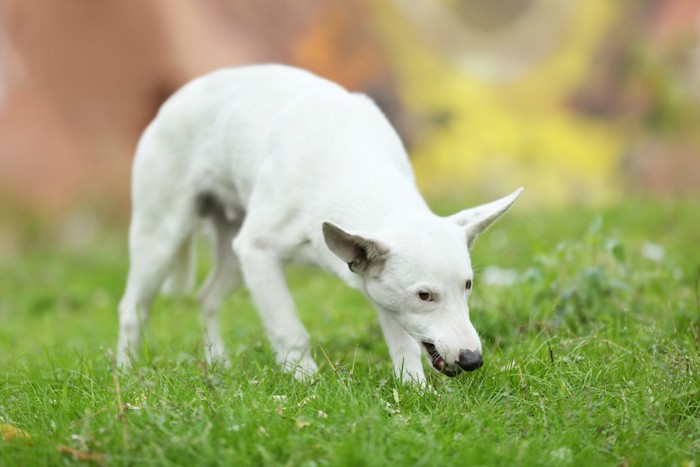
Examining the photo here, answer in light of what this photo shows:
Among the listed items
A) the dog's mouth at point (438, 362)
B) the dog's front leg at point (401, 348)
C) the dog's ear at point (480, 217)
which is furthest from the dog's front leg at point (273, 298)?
the dog's ear at point (480, 217)

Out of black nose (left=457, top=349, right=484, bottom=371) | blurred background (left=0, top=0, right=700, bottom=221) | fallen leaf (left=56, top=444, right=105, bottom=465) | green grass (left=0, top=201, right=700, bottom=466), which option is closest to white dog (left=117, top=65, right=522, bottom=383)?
black nose (left=457, top=349, right=484, bottom=371)

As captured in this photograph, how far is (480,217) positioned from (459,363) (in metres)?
0.71

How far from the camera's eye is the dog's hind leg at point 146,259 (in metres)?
5.20

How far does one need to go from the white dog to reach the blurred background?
21.8 ft

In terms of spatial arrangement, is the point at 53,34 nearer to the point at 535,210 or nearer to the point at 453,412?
the point at 535,210

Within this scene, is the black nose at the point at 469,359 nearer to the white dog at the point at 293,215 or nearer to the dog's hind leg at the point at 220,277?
the white dog at the point at 293,215

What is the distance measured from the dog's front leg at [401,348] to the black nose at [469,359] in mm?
520

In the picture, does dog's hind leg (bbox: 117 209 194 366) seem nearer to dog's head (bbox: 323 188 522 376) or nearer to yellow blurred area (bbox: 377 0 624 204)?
dog's head (bbox: 323 188 522 376)

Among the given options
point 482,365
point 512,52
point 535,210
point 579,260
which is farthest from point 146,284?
point 512,52

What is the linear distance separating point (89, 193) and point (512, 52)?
255 inches

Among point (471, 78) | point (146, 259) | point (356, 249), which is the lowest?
point (471, 78)

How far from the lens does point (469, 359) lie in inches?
137

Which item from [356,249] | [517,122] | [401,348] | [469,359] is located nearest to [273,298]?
[401,348]

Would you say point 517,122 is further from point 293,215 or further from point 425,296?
point 425,296
